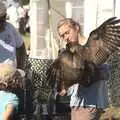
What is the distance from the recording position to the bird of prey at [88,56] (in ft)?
17.5

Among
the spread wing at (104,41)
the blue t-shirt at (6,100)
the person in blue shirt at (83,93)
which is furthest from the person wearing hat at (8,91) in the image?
the spread wing at (104,41)

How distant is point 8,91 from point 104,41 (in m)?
0.94

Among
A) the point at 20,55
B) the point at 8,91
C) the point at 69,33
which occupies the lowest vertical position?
the point at 8,91

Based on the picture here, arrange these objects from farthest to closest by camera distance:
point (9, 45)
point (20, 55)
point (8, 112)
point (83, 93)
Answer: point (20, 55) → point (9, 45) → point (83, 93) → point (8, 112)

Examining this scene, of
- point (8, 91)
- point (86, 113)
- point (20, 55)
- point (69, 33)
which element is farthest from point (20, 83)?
point (20, 55)

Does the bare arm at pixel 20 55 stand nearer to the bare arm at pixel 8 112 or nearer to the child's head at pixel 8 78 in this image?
the child's head at pixel 8 78

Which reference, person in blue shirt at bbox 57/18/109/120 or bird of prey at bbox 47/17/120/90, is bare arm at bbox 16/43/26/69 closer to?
person in blue shirt at bbox 57/18/109/120

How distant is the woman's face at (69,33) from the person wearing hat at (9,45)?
0.63 metres

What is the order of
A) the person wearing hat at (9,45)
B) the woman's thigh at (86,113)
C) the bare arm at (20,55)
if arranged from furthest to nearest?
the bare arm at (20,55), the person wearing hat at (9,45), the woman's thigh at (86,113)

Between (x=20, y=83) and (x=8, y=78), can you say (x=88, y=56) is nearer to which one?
(x=20, y=83)

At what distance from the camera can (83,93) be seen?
18.4 feet

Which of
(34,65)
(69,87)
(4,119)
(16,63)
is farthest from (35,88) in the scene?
(4,119)

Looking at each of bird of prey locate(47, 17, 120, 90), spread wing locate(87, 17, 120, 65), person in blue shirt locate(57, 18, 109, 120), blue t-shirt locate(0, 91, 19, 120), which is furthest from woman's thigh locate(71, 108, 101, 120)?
blue t-shirt locate(0, 91, 19, 120)

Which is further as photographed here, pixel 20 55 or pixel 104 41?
pixel 20 55
